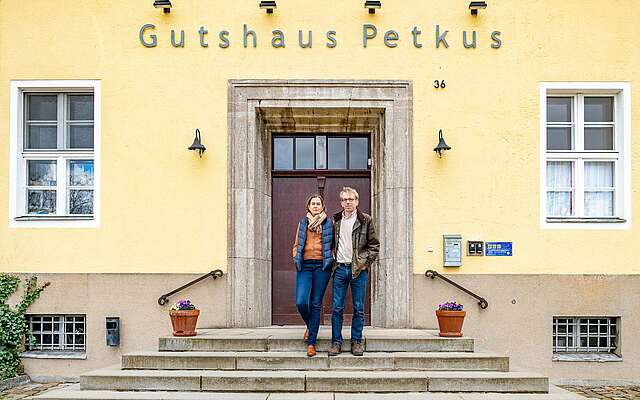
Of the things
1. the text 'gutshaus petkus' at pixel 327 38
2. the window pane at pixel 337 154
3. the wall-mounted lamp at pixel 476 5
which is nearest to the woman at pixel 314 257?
the window pane at pixel 337 154

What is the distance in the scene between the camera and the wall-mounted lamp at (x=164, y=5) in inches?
397

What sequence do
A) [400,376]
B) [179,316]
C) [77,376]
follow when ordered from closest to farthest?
[400,376] < [179,316] < [77,376]

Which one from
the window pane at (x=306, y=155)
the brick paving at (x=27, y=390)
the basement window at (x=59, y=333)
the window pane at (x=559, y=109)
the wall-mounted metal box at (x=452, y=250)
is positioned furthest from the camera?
the window pane at (x=306, y=155)

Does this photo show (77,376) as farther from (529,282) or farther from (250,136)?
(529,282)

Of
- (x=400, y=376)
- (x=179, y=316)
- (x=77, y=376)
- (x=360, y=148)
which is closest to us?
(x=400, y=376)

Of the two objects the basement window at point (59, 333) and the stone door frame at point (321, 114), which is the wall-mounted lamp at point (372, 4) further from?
the basement window at point (59, 333)

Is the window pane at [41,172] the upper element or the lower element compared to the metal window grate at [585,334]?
upper

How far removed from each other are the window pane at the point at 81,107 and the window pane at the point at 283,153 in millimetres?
2628

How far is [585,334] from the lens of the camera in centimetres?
1018

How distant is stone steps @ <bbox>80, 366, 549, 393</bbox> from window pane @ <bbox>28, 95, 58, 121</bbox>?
415 centimetres

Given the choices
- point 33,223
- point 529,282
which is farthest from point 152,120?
point 529,282

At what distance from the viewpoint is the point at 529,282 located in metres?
10.0

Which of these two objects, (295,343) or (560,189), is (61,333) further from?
(560,189)

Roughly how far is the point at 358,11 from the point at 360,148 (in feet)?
6.41
